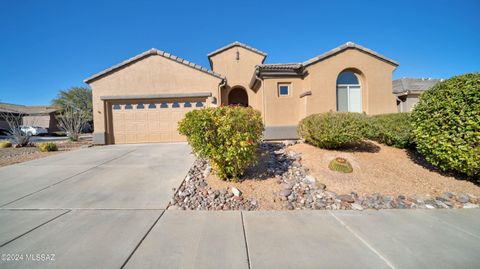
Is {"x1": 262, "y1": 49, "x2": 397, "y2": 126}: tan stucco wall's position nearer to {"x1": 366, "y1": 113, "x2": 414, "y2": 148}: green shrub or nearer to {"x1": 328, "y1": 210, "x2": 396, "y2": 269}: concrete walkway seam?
{"x1": 366, "y1": 113, "x2": 414, "y2": 148}: green shrub

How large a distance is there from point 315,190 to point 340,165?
1.40m

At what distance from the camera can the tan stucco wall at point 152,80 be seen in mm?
10641

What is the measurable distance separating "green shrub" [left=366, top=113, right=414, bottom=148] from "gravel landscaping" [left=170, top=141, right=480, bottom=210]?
2.96 ft

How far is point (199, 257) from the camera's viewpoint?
7.49 ft

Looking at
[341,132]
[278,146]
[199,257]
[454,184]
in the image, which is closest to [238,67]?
[278,146]

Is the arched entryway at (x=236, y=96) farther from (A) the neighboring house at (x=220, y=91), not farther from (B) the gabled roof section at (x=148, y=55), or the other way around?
(B) the gabled roof section at (x=148, y=55)

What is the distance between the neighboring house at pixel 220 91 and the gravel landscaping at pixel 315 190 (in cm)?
421

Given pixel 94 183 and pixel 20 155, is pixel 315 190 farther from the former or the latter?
pixel 20 155

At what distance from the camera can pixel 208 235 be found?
8.89 ft

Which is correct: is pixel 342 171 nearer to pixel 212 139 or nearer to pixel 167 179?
pixel 212 139

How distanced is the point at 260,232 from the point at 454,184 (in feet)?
17.5

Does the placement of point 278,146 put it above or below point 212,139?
below


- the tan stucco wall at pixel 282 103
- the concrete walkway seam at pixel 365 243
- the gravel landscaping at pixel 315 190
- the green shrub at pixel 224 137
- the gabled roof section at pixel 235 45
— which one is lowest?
the concrete walkway seam at pixel 365 243

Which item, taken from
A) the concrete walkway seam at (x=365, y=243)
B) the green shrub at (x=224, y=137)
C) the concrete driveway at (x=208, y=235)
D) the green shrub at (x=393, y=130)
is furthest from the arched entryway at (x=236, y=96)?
the concrete walkway seam at (x=365, y=243)
